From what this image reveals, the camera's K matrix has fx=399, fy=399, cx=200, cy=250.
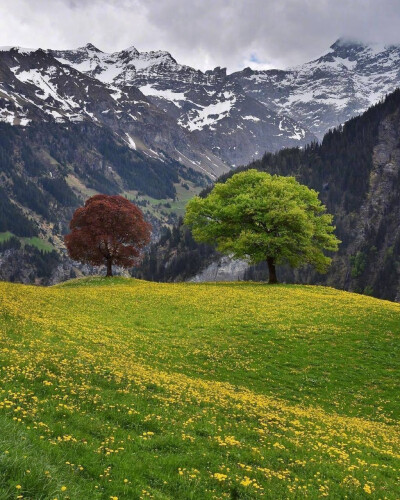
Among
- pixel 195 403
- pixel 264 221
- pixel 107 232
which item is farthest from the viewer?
pixel 107 232

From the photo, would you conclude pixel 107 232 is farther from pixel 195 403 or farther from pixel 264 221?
pixel 195 403

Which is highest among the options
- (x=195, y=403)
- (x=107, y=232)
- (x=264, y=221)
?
(x=264, y=221)

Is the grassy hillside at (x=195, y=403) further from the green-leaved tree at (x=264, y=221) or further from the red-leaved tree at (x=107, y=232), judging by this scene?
the red-leaved tree at (x=107, y=232)

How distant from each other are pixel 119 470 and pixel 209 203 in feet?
183

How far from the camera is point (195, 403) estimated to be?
17.7 metres

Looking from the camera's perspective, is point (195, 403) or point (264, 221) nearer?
point (195, 403)

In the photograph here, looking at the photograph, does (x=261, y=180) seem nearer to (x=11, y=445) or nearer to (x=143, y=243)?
(x=143, y=243)

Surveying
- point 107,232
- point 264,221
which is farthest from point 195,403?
point 107,232

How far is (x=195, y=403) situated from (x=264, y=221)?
4521cm

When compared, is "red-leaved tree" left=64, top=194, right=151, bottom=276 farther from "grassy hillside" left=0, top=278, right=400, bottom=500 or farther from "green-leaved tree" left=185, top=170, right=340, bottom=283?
"grassy hillside" left=0, top=278, right=400, bottom=500

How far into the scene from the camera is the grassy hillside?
1077cm

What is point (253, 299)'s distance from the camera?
148ft

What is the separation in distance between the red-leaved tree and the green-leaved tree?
8855 millimetres

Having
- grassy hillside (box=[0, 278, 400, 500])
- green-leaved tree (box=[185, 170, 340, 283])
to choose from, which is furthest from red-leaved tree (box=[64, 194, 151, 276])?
grassy hillside (box=[0, 278, 400, 500])
